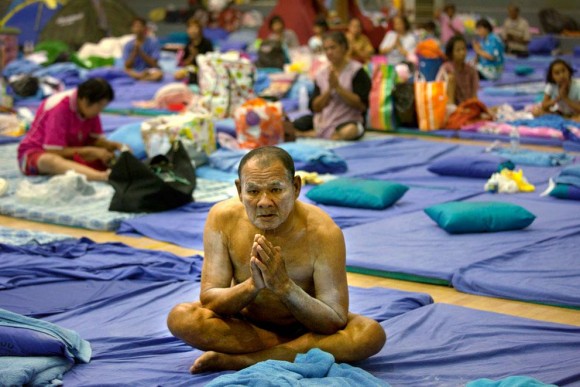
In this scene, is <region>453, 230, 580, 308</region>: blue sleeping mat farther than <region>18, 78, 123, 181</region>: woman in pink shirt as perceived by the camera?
No

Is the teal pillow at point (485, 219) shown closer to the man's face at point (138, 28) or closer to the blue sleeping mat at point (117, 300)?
the blue sleeping mat at point (117, 300)

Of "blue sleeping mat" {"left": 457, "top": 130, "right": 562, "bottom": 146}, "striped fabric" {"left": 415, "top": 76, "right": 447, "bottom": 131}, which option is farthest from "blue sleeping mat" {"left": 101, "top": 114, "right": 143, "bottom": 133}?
"blue sleeping mat" {"left": 457, "top": 130, "right": 562, "bottom": 146}

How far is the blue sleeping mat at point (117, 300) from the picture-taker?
3.90 m

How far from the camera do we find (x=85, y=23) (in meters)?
18.5

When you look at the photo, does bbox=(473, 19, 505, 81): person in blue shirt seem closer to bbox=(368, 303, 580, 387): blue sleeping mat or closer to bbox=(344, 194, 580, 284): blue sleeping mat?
bbox=(344, 194, 580, 284): blue sleeping mat

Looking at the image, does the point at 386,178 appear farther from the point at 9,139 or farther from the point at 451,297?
the point at 9,139

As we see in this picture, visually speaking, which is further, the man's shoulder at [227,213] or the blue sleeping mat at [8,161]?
the blue sleeping mat at [8,161]

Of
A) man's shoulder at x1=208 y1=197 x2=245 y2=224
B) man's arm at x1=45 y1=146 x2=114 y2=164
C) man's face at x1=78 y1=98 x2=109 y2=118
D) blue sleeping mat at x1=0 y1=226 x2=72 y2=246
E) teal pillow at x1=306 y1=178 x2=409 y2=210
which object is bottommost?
teal pillow at x1=306 y1=178 x2=409 y2=210

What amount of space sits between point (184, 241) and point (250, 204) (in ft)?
7.94

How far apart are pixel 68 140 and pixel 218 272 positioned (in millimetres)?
4030

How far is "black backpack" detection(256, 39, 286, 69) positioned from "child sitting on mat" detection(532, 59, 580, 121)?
17.1 feet

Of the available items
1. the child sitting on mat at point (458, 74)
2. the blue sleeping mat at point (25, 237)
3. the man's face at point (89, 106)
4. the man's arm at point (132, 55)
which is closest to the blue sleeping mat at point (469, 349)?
the blue sleeping mat at point (25, 237)

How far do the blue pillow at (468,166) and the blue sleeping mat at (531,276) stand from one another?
1886 mm

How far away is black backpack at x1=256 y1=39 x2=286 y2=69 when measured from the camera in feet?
46.8
